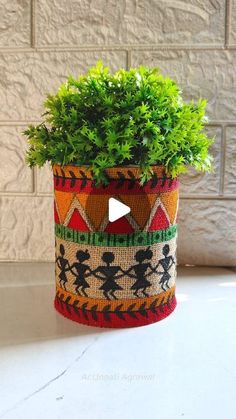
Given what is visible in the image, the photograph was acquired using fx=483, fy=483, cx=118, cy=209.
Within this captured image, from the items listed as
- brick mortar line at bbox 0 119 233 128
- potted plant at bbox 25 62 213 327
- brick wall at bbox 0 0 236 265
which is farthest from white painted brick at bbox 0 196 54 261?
potted plant at bbox 25 62 213 327

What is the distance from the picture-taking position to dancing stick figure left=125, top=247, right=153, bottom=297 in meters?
0.68

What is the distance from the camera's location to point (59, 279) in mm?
726

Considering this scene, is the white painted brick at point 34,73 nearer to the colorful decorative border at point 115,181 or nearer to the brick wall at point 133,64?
the brick wall at point 133,64

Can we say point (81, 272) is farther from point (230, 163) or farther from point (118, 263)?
point (230, 163)

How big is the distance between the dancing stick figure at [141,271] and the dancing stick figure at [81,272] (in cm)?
6

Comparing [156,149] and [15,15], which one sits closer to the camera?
[156,149]

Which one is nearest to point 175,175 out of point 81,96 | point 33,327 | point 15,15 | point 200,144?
point 200,144

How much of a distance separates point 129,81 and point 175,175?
15 cm

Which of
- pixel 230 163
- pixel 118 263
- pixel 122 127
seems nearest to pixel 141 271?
pixel 118 263

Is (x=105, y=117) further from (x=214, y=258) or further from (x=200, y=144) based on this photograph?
(x=214, y=258)

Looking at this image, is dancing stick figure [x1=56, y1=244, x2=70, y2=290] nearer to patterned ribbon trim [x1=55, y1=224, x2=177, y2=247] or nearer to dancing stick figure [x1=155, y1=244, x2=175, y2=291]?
patterned ribbon trim [x1=55, y1=224, x2=177, y2=247]

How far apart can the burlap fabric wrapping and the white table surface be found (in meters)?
0.03

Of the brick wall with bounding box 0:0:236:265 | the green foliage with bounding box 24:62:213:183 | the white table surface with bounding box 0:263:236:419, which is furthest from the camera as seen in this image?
the brick wall with bounding box 0:0:236:265

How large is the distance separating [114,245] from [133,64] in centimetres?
42
